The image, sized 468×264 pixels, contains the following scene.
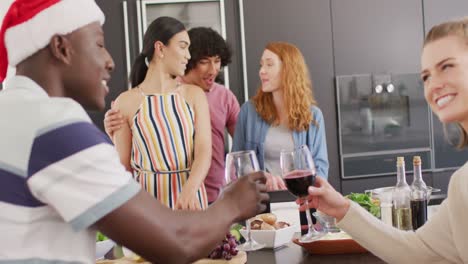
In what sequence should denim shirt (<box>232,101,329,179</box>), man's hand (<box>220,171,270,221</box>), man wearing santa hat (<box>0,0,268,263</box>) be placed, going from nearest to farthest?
1. man wearing santa hat (<box>0,0,268,263</box>)
2. man's hand (<box>220,171,270,221</box>)
3. denim shirt (<box>232,101,329,179</box>)

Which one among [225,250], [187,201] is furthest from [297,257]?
[187,201]

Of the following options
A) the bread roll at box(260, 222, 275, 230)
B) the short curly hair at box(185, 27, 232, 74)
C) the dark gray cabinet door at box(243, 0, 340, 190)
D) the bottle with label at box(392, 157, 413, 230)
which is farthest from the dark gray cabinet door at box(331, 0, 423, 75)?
the bread roll at box(260, 222, 275, 230)

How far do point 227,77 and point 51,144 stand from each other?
109 inches

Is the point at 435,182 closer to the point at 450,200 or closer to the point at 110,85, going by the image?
the point at 110,85

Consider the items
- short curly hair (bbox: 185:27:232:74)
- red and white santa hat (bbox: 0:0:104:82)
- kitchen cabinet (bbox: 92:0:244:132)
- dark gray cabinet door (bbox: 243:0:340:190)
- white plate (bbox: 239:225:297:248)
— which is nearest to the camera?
red and white santa hat (bbox: 0:0:104:82)

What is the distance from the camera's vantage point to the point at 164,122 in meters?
2.23

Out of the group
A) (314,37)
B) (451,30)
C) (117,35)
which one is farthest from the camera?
(314,37)

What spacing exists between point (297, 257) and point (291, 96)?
124 cm

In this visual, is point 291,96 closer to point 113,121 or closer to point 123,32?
point 113,121

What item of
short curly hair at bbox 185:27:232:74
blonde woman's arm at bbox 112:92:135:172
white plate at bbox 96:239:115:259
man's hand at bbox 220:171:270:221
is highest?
short curly hair at bbox 185:27:232:74

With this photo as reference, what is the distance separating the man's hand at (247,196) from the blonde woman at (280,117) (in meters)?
1.38

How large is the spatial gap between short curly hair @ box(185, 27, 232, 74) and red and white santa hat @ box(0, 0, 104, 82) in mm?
1770

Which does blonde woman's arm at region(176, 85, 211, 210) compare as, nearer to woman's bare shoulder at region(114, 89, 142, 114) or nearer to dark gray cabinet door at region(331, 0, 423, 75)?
woman's bare shoulder at region(114, 89, 142, 114)

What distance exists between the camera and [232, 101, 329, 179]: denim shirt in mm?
2531
